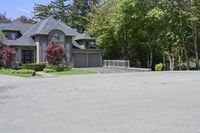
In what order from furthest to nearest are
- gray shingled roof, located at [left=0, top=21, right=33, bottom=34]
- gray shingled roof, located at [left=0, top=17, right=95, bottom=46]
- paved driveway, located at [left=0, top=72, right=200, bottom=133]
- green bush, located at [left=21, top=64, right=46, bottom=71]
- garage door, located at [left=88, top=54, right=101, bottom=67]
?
garage door, located at [left=88, top=54, right=101, bottom=67] → gray shingled roof, located at [left=0, top=21, right=33, bottom=34] → gray shingled roof, located at [left=0, top=17, right=95, bottom=46] → green bush, located at [left=21, top=64, right=46, bottom=71] → paved driveway, located at [left=0, top=72, right=200, bottom=133]

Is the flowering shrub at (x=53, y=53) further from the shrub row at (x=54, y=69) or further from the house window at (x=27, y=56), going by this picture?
the house window at (x=27, y=56)

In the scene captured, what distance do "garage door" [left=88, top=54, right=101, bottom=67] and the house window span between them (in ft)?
28.0

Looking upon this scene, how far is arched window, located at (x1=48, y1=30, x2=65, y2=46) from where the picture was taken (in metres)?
52.7

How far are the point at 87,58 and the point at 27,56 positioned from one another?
8.72 meters

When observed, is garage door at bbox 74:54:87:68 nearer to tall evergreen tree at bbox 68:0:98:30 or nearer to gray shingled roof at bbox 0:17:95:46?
gray shingled roof at bbox 0:17:95:46

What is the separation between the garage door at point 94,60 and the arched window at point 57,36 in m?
5.57

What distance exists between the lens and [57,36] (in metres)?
53.3

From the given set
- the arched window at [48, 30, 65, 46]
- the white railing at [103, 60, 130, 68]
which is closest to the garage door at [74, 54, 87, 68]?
the white railing at [103, 60, 130, 68]

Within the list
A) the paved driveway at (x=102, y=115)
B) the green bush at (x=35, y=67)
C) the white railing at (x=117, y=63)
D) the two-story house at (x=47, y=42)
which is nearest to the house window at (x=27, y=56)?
the two-story house at (x=47, y=42)

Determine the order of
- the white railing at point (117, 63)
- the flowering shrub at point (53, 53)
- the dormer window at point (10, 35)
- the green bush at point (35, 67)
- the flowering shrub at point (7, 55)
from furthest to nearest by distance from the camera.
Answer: the dormer window at point (10, 35) → the white railing at point (117, 63) → the flowering shrub at point (7, 55) → the green bush at point (35, 67) → the flowering shrub at point (53, 53)

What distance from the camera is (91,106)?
13500 millimetres

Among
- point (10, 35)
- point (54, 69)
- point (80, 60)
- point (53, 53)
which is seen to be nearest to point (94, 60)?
point (80, 60)

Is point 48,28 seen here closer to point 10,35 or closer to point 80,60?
point 10,35

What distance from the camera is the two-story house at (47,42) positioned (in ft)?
172
